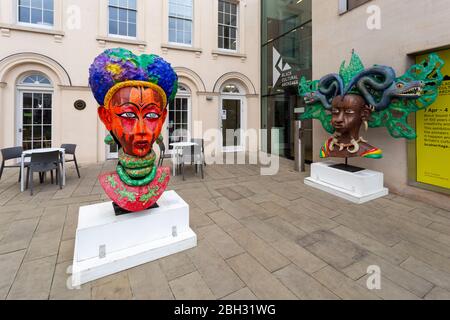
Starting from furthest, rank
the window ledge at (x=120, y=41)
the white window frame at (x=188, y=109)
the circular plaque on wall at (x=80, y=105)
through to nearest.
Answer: the white window frame at (x=188, y=109) < the window ledge at (x=120, y=41) < the circular plaque on wall at (x=80, y=105)

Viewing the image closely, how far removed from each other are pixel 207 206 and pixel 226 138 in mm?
5312

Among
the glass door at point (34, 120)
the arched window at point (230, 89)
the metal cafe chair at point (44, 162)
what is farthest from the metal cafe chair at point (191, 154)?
the glass door at point (34, 120)

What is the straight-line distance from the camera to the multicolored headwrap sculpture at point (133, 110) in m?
1.99

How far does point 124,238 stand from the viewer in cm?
221

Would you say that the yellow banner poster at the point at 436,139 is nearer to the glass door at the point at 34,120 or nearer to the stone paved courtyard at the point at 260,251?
the stone paved courtyard at the point at 260,251

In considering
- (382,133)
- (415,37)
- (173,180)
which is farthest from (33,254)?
(415,37)

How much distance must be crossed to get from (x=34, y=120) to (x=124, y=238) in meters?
6.35

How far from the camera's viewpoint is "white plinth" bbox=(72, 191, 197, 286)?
6.59 ft

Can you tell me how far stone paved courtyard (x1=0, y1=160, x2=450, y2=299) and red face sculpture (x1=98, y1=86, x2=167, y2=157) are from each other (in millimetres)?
1172

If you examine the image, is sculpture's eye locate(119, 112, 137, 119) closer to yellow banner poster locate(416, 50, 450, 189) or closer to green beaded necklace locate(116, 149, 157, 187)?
green beaded necklace locate(116, 149, 157, 187)

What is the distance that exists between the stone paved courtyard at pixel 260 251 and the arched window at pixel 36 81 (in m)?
3.66

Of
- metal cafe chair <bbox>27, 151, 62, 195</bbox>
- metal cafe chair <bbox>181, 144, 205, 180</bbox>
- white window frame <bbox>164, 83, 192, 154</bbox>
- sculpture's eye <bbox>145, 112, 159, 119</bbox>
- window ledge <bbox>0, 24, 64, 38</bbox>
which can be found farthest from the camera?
white window frame <bbox>164, 83, 192, 154</bbox>

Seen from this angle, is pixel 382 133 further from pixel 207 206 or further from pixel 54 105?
pixel 54 105

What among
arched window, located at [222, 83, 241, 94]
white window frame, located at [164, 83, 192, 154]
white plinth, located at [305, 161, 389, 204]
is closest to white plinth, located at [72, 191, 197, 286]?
white plinth, located at [305, 161, 389, 204]
